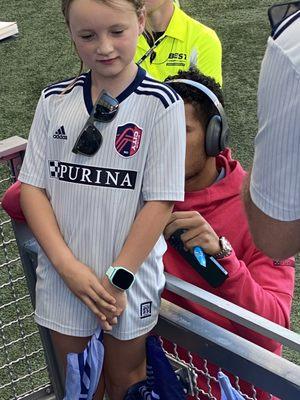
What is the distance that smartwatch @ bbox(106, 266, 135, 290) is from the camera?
4.66ft

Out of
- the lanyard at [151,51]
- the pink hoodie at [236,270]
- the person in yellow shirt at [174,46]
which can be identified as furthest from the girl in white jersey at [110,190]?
the person in yellow shirt at [174,46]

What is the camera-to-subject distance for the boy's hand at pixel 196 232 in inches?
58.2

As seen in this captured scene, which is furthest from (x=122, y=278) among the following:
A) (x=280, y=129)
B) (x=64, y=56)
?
(x=64, y=56)

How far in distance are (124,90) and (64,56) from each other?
3477mm

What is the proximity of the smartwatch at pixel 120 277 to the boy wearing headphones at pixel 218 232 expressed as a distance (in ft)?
0.48

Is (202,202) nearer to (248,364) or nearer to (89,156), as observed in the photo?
(89,156)

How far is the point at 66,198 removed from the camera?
150 centimetres

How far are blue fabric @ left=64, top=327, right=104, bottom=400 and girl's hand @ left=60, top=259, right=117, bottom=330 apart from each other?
50 mm

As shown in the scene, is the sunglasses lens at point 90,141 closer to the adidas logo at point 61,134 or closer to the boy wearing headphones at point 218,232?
the adidas logo at point 61,134

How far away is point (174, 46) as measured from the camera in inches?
101

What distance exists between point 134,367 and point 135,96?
53cm

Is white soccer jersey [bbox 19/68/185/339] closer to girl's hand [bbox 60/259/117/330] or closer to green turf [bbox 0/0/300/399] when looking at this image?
girl's hand [bbox 60/259/117/330]

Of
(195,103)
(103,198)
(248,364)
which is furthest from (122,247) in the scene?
(195,103)

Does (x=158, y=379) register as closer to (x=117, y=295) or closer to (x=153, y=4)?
(x=117, y=295)
